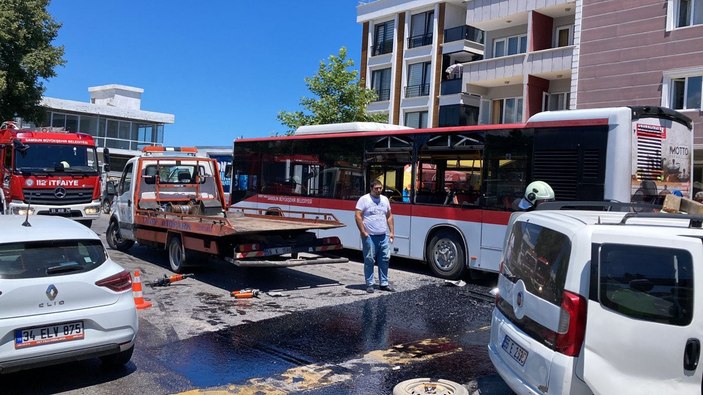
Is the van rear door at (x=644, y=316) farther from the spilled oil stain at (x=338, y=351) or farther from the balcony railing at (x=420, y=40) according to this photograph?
the balcony railing at (x=420, y=40)

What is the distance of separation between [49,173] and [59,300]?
13455 mm

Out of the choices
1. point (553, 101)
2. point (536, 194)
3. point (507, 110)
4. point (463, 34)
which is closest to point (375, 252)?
point (536, 194)

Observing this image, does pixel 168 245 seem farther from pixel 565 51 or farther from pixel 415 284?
pixel 565 51

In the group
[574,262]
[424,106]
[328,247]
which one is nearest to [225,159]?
[424,106]

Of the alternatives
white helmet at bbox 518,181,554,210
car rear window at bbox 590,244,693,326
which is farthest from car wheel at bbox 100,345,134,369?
white helmet at bbox 518,181,554,210

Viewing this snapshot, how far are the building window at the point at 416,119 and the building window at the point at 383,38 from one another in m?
4.67

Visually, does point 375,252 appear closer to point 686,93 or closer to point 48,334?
point 48,334

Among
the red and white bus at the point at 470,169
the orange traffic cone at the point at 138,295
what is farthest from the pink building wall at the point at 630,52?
the orange traffic cone at the point at 138,295

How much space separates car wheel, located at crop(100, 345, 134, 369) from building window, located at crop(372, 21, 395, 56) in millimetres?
33503

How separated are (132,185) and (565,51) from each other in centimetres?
1864

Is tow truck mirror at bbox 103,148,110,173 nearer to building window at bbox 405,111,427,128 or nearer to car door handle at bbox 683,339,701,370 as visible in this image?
car door handle at bbox 683,339,701,370

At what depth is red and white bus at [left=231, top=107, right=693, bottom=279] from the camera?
30.9 ft

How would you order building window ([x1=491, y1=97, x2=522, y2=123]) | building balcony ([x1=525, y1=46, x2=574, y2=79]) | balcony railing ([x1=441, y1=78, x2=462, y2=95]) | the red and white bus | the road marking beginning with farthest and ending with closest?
balcony railing ([x1=441, y1=78, x2=462, y2=95]) → building window ([x1=491, y1=97, x2=522, y2=123]) → building balcony ([x1=525, y1=46, x2=574, y2=79]) → the red and white bus → the road marking

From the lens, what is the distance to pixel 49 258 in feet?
17.3
